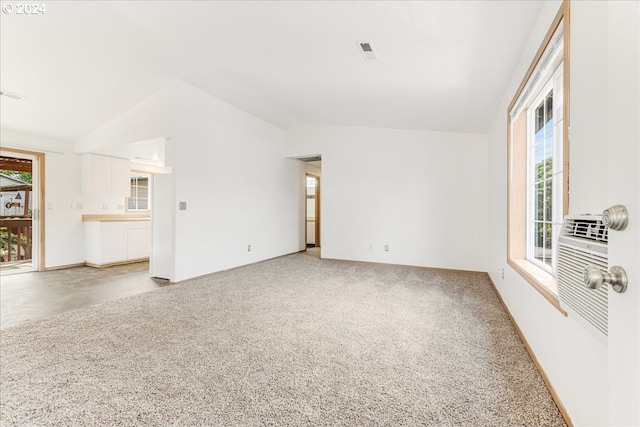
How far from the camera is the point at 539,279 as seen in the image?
2025mm

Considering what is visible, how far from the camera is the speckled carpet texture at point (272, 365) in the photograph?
1.47 m

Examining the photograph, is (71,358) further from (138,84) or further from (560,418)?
(138,84)

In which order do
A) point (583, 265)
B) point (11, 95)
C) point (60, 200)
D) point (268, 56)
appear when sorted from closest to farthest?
point (583, 265) < point (268, 56) < point (11, 95) < point (60, 200)

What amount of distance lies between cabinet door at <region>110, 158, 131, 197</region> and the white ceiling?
1.06 m

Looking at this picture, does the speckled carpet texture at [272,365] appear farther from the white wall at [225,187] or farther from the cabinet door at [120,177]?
the cabinet door at [120,177]

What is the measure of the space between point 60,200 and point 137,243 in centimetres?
138

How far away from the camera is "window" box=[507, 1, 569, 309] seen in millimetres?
1705

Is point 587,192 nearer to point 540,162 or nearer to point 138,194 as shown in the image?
point 540,162

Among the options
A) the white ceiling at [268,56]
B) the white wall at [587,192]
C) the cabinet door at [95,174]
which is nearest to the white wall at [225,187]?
the white ceiling at [268,56]

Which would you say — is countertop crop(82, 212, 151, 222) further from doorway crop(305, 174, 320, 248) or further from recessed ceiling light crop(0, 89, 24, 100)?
doorway crop(305, 174, 320, 248)

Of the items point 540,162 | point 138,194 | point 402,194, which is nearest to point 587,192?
point 540,162

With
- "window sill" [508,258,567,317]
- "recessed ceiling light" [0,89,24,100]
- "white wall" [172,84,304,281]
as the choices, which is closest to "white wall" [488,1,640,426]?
"window sill" [508,258,567,317]

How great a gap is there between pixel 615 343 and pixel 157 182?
480cm

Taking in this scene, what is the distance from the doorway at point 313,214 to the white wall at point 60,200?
503cm
